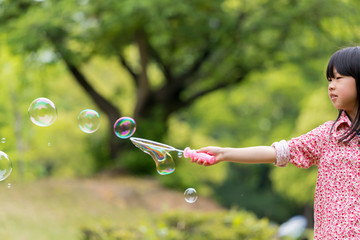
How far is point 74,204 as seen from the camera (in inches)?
415

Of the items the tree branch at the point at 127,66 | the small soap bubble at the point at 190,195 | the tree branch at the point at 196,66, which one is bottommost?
the small soap bubble at the point at 190,195

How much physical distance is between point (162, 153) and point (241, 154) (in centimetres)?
69

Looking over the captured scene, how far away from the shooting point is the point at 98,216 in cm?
985

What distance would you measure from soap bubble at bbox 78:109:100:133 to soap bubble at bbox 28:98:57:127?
0.20 m

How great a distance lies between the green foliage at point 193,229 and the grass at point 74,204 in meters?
0.80

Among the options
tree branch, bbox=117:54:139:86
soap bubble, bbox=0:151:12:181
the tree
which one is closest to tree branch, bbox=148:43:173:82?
the tree

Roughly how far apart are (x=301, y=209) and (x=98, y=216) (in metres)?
15.5

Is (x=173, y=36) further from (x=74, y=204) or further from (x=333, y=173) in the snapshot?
(x=333, y=173)

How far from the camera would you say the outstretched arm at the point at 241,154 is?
88.0 inches

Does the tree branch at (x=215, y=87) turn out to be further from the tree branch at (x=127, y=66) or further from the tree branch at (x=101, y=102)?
the tree branch at (x=101, y=102)

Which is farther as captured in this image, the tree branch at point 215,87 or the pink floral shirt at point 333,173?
the tree branch at point 215,87

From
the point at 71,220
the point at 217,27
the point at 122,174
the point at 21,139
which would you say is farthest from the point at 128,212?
the point at 21,139

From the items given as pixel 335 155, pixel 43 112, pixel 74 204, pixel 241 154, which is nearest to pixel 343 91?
pixel 335 155

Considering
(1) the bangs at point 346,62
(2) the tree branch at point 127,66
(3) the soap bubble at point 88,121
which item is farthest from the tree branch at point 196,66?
(1) the bangs at point 346,62
